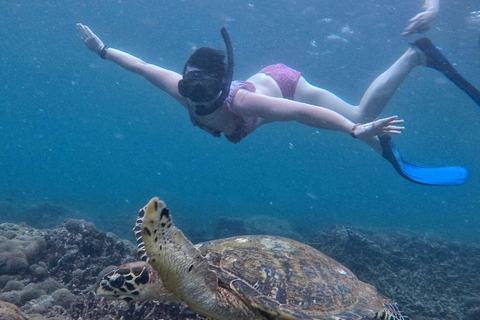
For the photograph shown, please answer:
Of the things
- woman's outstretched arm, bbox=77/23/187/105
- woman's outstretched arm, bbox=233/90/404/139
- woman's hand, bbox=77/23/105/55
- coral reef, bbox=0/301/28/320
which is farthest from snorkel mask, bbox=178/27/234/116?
coral reef, bbox=0/301/28/320

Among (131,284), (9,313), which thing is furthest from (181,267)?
(9,313)

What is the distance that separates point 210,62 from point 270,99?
1038mm

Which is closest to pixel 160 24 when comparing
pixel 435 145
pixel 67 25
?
pixel 67 25

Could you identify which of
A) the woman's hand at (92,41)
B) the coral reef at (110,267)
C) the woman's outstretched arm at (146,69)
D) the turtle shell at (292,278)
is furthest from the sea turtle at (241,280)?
the woman's hand at (92,41)

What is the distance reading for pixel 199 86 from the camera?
4.37 meters

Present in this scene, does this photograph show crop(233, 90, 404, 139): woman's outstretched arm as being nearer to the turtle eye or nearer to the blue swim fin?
the blue swim fin

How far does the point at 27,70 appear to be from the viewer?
41688mm

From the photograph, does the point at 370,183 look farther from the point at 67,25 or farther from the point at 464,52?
the point at 67,25

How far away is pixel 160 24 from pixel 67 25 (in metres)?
8.69

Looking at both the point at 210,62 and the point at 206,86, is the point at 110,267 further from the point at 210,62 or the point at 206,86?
the point at 210,62

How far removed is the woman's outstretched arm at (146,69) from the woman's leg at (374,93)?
271cm

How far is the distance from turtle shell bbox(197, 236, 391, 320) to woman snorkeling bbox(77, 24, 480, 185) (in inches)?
70.9

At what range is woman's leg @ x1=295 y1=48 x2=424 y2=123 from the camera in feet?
19.1

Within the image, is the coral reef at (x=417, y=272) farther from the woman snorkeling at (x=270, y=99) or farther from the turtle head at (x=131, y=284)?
the turtle head at (x=131, y=284)
